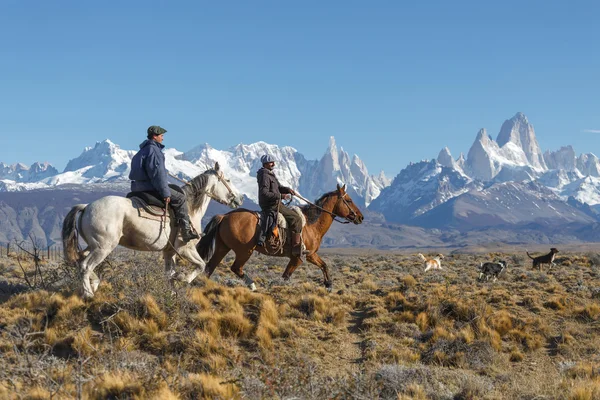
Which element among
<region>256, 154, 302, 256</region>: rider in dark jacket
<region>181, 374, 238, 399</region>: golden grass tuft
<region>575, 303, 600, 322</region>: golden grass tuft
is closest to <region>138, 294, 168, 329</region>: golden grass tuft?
<region>181, 374, 238, 399</region>: golden grass tuft

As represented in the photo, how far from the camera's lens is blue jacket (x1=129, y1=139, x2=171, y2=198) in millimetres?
11117

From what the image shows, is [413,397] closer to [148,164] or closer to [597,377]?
[597,377]

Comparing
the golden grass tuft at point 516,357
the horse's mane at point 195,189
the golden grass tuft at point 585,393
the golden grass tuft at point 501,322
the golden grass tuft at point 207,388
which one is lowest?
the golden grass tuft at point 516,357

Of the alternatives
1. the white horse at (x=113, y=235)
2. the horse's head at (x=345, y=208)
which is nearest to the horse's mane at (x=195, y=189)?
the white horse at (x=113, y=235)

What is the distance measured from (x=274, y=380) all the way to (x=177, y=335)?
247cm

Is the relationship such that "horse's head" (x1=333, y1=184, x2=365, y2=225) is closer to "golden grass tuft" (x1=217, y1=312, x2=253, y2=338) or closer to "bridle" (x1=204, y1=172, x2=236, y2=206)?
"bridle" (x1=204, y1=172, x2=236, y2=206)

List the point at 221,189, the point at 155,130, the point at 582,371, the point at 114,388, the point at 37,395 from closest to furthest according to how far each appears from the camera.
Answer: the point at 37,395 → the point at 114,388 → the point at 582,371 → the point at 155,130 → the point at 221,189

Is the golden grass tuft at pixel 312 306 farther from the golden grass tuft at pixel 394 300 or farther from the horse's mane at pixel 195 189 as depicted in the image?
the horse's mane at pixel 195 189

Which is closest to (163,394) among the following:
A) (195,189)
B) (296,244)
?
(195,189)

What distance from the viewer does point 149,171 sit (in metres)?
11.1

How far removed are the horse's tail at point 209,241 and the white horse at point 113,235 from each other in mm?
1398

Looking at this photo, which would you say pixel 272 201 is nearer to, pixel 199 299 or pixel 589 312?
pixel 199 299

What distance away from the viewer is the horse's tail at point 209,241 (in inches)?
533

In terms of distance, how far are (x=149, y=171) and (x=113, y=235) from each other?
1.42m
